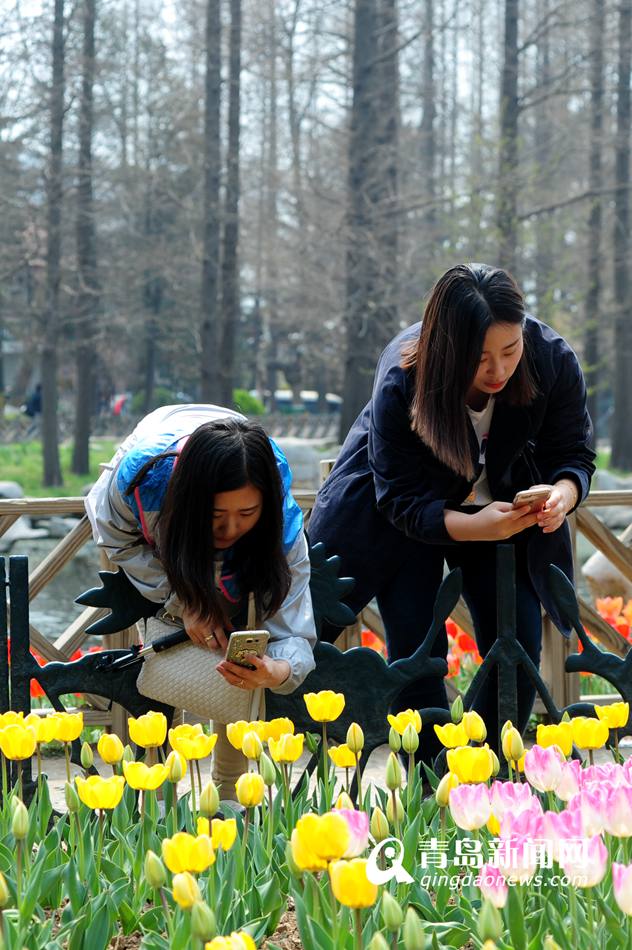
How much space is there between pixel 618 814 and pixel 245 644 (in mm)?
943

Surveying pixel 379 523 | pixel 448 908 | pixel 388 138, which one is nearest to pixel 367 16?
pixel 388 138

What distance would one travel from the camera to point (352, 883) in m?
1.32

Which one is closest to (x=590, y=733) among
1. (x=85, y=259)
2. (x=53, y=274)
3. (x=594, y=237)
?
(x=53, y=274)

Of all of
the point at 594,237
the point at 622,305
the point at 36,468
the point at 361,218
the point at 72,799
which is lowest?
the point at 36,468

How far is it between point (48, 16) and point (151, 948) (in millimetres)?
15491

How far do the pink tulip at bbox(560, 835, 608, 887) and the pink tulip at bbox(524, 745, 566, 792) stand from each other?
8.4 inches

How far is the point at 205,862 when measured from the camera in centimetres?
147

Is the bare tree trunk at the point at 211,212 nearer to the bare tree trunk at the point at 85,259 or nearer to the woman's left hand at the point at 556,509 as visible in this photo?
the bare tree trunk at the point at 85,259

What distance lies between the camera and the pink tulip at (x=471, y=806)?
1.63 m

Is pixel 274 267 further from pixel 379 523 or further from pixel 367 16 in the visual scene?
pixel 379 523

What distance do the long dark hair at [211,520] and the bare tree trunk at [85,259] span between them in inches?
560

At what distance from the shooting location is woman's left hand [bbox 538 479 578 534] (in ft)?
8.87

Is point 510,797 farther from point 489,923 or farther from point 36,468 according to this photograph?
point 36,468

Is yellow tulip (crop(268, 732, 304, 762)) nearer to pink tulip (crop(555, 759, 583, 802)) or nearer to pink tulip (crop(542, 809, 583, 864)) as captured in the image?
pink tulip (crop(555, 759, 583, 802))
